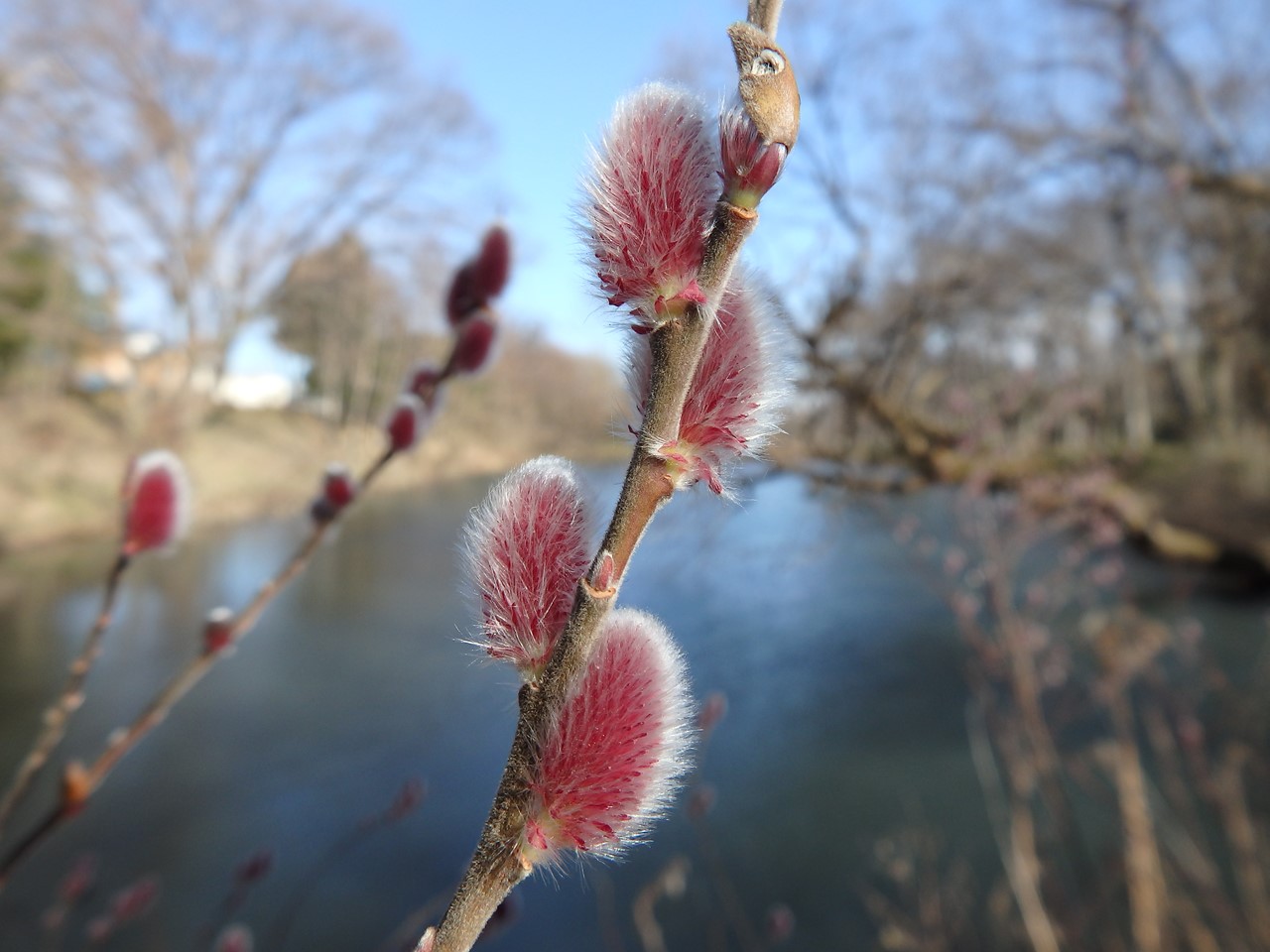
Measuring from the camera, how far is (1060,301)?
5.04 meters

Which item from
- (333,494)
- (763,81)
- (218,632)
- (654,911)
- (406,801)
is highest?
(763,81)

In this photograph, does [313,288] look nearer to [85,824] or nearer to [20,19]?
[20,19]

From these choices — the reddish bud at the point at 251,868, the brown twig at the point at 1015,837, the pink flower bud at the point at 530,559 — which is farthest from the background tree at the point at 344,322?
the pink flower bud at the point at 530,559

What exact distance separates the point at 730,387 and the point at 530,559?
0.09 m

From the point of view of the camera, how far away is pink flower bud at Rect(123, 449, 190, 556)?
673mm

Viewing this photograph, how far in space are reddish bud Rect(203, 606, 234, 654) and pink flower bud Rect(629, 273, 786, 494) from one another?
1.70ft

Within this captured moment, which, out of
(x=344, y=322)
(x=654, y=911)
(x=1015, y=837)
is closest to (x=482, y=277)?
(x=1015, y=837)

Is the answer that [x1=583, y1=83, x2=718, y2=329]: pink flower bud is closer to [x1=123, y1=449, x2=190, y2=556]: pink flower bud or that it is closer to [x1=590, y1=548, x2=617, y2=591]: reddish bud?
[x1=590, y1=548, x2=617, y2=591]: reddish bud

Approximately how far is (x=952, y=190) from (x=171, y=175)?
8482mm

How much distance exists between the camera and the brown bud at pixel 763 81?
22cm

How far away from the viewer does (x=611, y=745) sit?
0.26 m

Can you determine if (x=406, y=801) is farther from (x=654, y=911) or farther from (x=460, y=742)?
(x=460, y=742)

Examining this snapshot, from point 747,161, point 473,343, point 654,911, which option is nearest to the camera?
point 747,161

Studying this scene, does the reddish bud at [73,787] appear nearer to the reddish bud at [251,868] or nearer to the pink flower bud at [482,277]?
the pink flower bud at [482,277]
